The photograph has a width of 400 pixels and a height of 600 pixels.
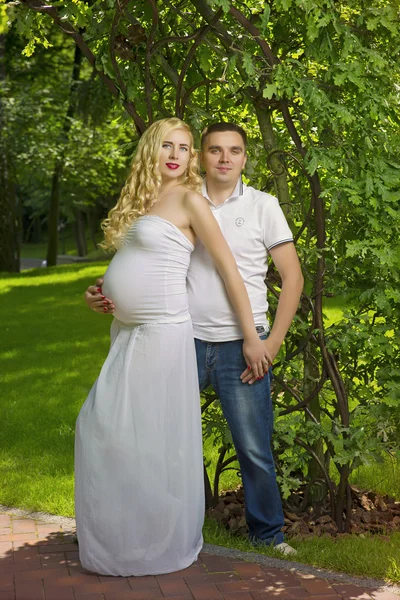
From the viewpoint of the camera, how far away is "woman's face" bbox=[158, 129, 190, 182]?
163 inches

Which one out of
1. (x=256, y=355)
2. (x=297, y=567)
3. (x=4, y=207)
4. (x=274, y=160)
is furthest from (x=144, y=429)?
(x=4, y=207)

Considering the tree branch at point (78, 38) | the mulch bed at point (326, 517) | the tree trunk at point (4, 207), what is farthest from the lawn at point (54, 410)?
the tree trunk at point (4, 207)

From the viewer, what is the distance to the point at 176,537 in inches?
165

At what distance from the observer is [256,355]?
13.6 feet

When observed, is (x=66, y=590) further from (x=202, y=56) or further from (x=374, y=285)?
(x=202, y=56)

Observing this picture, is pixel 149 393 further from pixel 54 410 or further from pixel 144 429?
pixel 54 410

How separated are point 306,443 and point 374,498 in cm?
90

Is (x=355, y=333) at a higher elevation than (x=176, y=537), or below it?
higher

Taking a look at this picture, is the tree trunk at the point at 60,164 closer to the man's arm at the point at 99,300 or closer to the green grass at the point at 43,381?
the green grass at the point at 43,381

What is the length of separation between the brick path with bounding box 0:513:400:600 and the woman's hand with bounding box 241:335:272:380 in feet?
3.01

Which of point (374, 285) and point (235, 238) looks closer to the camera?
point (235, 238)

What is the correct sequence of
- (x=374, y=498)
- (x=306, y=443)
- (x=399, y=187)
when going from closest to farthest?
(x=399, y=187)
(x=306, y=443)
(x=374, y=498)

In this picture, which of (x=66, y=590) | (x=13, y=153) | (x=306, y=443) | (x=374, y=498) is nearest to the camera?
(x=66, y=590)

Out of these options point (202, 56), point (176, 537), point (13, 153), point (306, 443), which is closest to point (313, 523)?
point (306, 443)
